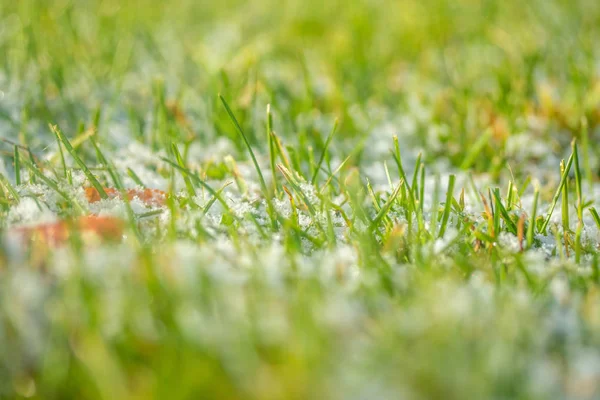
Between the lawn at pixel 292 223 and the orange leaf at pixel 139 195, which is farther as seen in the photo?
the orange leaf at pixel 139 195

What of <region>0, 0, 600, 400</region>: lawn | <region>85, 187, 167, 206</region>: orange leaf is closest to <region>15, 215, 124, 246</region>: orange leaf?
<region>0, 0, 600, 400</region>: lawn

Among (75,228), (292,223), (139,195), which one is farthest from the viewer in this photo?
(139,195)

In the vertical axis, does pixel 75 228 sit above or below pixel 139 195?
below

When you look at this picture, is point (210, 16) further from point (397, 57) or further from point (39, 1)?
point (397, 57)

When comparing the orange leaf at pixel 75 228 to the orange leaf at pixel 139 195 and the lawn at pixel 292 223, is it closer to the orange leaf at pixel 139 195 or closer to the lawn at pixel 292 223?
the lawn at pixel 292 223

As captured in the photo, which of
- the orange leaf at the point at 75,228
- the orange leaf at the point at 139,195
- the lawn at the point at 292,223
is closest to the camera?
the lawn at the point at 292,223

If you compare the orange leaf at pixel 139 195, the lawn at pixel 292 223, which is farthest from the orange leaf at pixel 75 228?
the orange leaf at pixel 139 195

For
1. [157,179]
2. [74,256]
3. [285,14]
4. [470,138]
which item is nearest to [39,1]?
[285,14]

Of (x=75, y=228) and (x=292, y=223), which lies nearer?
(x=75, y=228)

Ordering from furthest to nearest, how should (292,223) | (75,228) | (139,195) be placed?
(139,195) < (292,223) < (75,228)
